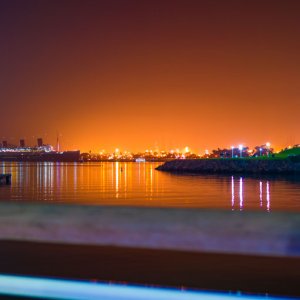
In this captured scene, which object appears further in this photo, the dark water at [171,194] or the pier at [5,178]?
the pier at [5,178]

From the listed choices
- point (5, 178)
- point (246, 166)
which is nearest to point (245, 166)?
point (246, 166)

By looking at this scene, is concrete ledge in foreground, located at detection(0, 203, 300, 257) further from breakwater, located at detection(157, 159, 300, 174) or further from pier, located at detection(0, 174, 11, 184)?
breakwater, located at detection(157, 159, 300, 174)

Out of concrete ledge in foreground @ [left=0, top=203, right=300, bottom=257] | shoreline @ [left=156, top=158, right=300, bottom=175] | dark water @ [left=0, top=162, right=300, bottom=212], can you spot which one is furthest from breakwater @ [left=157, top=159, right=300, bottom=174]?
concrete ledge in foreground @ [left=0, top=203, right=300, bottom=257]

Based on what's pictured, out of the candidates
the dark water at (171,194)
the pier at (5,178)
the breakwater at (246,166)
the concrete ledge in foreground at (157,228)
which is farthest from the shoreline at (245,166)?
the concrete ledge in foreground at (157,228)

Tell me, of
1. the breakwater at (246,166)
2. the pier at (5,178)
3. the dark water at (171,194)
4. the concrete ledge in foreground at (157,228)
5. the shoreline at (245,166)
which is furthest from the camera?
the breakwater at (246,166)

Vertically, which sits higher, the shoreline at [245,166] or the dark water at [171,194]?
the shoreline at [245,166]

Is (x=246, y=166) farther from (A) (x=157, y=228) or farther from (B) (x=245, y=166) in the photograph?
(A) (x=157, y=228)

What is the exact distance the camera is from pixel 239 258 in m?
8.44

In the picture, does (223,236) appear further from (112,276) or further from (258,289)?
(112,276)

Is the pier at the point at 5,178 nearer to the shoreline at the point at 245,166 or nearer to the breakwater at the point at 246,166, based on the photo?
the shoreline at the point at 245,166

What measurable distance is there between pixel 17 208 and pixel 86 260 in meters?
1.64

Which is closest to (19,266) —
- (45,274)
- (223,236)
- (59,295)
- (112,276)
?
(45,274)

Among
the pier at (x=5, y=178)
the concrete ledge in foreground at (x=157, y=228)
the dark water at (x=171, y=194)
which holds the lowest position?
the dark water at (x=171, y=194)

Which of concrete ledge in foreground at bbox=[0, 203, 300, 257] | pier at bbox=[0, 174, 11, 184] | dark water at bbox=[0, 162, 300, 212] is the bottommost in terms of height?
dark water at bbox=[0, 162, 300, 212]
